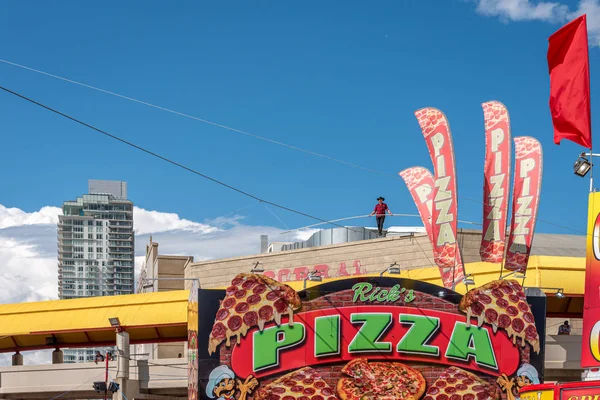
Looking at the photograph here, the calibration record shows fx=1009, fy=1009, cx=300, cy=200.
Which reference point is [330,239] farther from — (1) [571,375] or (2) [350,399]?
(2) [350,399]

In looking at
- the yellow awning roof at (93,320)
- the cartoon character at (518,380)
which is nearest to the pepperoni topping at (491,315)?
the cartoon character at (518,380)

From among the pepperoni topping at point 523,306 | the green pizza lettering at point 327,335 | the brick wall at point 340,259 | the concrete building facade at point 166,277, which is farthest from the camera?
the concrete building facade at point 166,277

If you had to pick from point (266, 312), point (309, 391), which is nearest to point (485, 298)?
point (309, 391)

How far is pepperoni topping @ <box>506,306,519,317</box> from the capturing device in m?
32.8

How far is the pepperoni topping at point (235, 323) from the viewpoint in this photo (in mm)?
30844

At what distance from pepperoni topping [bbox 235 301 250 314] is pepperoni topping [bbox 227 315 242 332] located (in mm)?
183

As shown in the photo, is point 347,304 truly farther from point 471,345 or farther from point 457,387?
point 457,387

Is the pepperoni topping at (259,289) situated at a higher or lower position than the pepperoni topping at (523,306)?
higher

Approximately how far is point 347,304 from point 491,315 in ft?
15.7

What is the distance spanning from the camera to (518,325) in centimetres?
3275

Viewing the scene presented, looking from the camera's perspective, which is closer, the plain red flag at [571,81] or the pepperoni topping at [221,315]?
the pepperoni topping at [221,315]

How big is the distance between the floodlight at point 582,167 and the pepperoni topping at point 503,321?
5.17 meters

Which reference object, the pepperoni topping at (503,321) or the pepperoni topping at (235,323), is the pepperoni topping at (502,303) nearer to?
the pepperoni topping at (503,321)

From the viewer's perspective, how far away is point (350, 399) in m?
31.2
